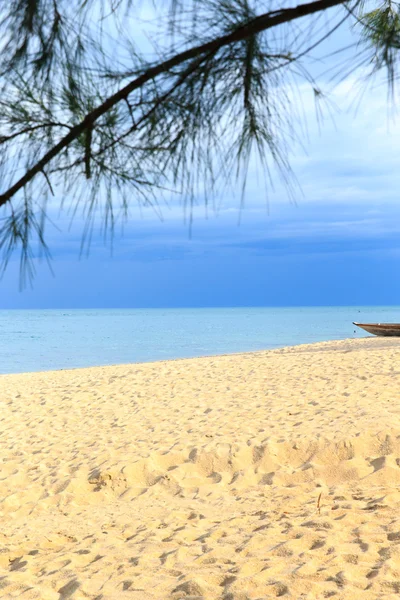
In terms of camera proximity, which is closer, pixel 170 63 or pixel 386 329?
pixel 170 63

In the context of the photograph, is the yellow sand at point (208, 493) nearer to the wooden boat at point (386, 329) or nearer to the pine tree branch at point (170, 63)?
the pine tree branch at point (170, 63)

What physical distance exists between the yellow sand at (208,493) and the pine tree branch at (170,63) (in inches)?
88.0

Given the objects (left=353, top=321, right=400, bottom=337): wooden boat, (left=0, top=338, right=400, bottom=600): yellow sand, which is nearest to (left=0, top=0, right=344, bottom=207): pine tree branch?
(left=0, top=338, right=400, bottom=600): yellow sand

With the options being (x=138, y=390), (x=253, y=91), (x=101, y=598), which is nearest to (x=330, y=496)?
(x=101, y=598)

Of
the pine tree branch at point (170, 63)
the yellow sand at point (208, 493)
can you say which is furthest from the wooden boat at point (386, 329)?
the pine tree branch at point (170, 63)

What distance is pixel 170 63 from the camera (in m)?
1.82

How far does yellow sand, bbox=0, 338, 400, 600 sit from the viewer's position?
3.12 m

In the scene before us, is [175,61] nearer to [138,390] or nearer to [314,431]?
[314,431]

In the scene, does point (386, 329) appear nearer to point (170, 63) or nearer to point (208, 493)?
point (208, 493)

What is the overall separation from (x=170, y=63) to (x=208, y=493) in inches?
145

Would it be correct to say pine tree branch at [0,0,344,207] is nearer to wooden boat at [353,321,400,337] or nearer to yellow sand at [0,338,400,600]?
yellow sand at [0,338,400,600]

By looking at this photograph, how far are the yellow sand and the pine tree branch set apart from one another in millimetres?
2236

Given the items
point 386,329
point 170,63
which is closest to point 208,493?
point 170,63

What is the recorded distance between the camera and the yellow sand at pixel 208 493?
3117mm
